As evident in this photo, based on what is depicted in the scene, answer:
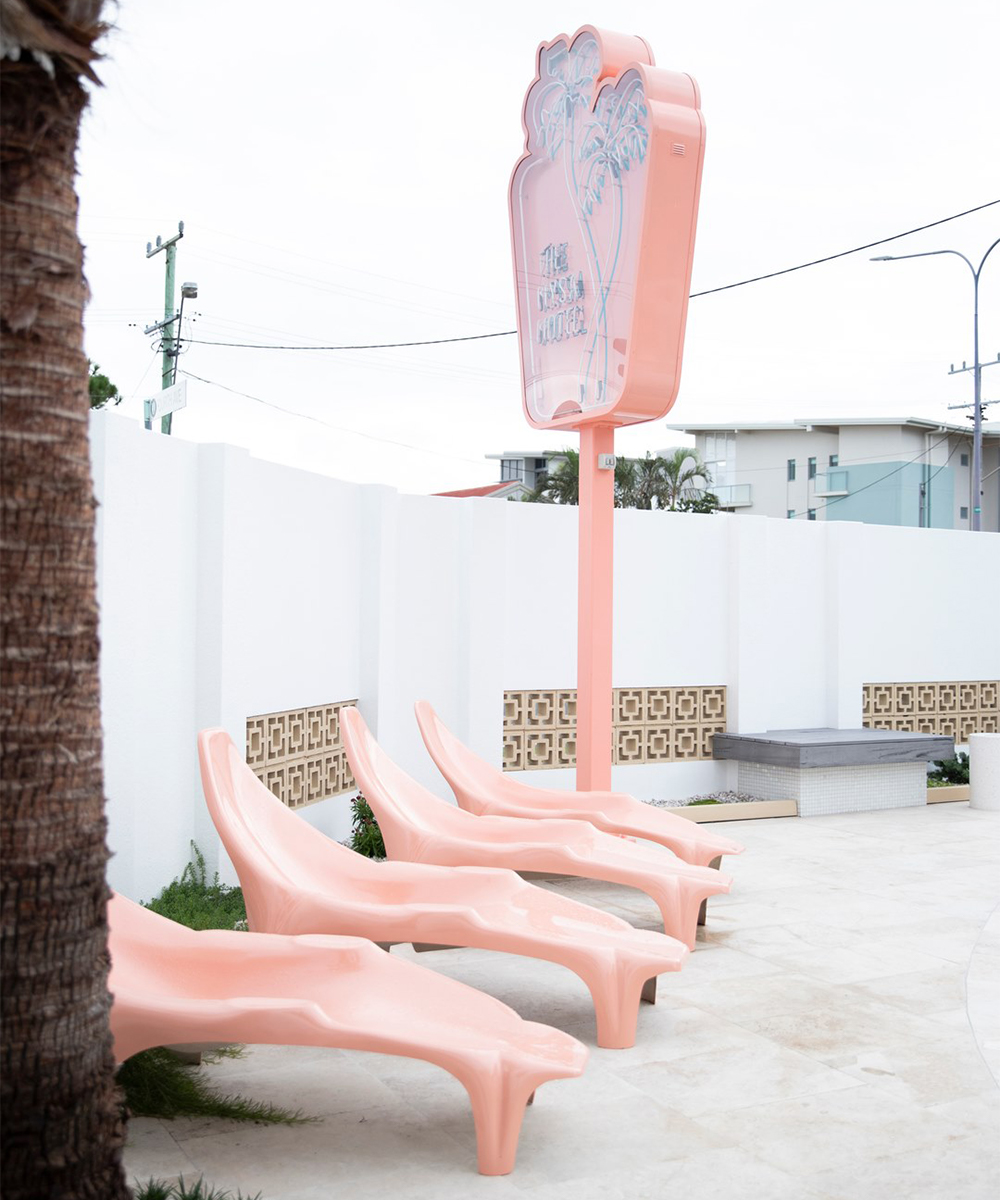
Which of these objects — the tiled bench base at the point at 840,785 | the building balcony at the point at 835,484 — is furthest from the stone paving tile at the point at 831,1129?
the building balcony at the point at 835,484

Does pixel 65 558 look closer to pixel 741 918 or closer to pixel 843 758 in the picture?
pixel 741 918

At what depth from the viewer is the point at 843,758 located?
32.8ft

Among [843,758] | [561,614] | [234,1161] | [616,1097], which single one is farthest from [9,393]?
[843,758]

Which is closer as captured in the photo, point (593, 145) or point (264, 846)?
point (264, 846)

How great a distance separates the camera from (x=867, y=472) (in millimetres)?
31453

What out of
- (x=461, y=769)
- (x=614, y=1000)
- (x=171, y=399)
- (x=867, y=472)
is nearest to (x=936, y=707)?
(x=461, y=769)

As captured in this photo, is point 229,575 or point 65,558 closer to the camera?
point 65,558

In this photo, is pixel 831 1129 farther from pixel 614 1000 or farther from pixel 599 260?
pixel 599 260

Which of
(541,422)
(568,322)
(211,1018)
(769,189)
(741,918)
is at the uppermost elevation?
(769,189)

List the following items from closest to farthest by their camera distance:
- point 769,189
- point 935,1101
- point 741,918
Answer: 1. point 935,1101
2. point 741,918
3. point 769,189

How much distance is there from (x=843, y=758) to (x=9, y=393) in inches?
347

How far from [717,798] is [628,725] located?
3.57 ft

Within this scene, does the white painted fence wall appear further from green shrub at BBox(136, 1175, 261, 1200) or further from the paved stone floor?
green shrub at BBox(136, 1175, 261, 1200)

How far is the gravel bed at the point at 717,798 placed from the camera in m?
10.0
